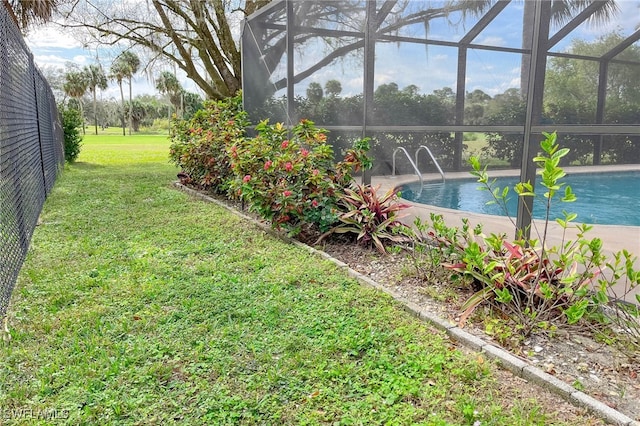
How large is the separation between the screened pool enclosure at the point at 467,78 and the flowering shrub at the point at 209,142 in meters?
1.00

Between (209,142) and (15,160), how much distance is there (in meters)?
2.95

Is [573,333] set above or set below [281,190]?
below

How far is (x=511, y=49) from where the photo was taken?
311cm

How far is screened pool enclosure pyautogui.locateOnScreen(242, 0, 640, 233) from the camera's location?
8.54 ft

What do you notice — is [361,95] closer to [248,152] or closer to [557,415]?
[248,152]

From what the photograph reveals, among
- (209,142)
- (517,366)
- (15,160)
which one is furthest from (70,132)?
(517,366)

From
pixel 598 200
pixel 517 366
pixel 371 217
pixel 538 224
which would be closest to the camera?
pixel 517 366

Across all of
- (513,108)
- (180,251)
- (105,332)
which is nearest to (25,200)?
(180,251)

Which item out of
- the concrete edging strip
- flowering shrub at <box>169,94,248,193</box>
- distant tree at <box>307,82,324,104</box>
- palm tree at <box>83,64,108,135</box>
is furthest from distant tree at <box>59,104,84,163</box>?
palm tree at <box>83,64,108,135</box>

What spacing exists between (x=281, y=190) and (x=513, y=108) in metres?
2.07

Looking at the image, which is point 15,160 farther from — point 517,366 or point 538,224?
point 538,224

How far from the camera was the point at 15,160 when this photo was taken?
3717 millimetres

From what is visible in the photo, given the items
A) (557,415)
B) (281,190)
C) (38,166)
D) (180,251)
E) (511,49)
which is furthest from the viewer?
(38,166)

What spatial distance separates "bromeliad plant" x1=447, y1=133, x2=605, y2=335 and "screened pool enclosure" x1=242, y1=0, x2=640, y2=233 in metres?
0.44
